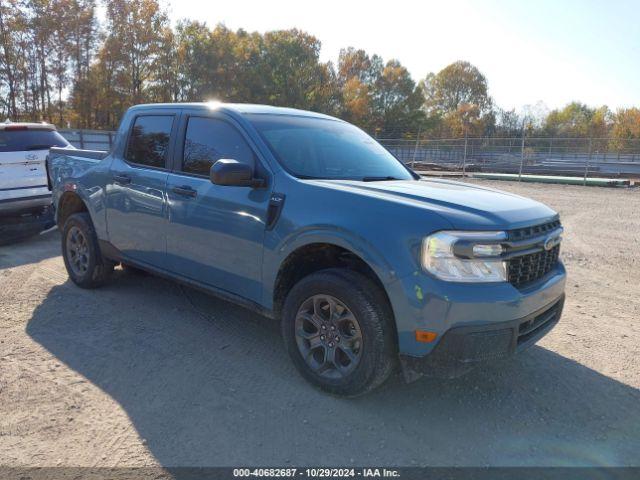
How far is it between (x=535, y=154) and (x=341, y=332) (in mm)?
22844

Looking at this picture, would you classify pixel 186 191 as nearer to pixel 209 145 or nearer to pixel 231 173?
pixel 209 145

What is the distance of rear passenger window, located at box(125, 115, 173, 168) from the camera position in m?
4.50

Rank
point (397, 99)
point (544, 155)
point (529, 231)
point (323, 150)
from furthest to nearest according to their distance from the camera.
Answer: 1. point (397, 99)
2. point (544, 155)
3. point (323, 150)
4. point (529, 231)

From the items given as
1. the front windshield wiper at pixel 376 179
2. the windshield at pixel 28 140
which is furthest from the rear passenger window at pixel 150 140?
the windshield at pixel 28 140

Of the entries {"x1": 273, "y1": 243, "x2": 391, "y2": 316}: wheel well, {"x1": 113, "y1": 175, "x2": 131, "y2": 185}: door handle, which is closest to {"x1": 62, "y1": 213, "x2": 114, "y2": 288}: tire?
{"x1": 113, "y1": 175, "x2": 131, "y2": 185}: door handle

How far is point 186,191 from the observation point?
4066 millimetres

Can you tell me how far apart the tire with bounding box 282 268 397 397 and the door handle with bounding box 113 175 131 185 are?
2.19 m

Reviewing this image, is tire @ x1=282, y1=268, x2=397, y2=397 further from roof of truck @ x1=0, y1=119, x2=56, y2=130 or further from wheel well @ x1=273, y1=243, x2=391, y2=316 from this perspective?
roof of truck @ x1=0, y1=119, x2=56, y2=130

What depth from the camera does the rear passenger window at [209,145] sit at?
385 cm

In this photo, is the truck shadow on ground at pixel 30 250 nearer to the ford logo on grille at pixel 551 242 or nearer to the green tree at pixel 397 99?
the ford logo on grille at pixel 551 242

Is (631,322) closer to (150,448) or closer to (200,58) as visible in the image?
(150,448)

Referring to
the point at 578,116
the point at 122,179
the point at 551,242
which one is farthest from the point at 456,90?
the point at 551,242

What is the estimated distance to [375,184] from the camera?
A: 11.8 ft

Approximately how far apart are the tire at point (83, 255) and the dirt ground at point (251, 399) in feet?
1.10
